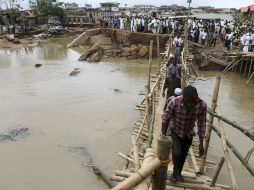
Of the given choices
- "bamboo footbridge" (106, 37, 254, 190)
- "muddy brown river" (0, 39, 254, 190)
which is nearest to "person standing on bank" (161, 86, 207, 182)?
"bamboo footbridge" (106, 37, 254, 190)

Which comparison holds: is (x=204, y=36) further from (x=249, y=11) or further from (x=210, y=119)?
(x=210, y=119)

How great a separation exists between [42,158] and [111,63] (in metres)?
13.4

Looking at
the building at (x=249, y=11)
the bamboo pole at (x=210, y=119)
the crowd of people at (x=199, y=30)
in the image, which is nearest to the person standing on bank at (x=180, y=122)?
the bamboo pole at (x=210, y=119)

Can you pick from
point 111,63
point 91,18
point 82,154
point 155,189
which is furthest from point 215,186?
point 91,18

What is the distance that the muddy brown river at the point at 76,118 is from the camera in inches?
298

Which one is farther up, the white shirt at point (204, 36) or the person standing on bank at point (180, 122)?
the person standing on bank at point (180, 122)

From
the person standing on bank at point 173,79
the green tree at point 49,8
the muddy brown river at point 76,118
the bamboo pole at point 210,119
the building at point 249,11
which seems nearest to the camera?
the bamboo pole at point 210,119

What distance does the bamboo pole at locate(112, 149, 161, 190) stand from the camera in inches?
99.5

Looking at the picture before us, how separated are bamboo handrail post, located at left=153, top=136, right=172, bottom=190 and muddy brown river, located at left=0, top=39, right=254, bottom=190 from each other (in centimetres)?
385

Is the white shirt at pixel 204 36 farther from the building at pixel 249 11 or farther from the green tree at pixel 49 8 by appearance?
the green tree at pixel 49 8

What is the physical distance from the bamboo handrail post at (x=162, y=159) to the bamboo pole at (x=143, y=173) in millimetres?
100

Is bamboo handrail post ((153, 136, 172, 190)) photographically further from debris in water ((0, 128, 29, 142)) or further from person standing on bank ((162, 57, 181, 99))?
debris in water ((0, 128, 29, 142))

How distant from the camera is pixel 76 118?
11188 mm

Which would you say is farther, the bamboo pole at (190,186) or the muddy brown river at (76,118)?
the muddy brown river at (76,118)
